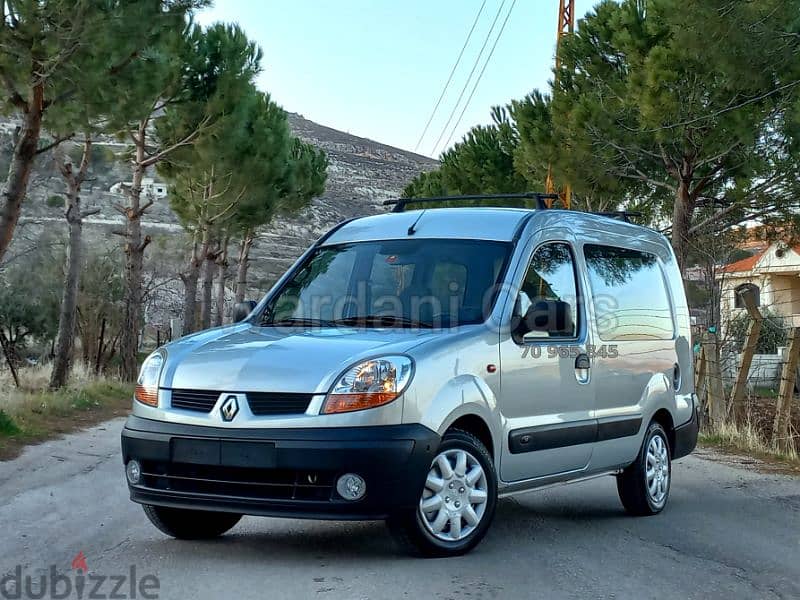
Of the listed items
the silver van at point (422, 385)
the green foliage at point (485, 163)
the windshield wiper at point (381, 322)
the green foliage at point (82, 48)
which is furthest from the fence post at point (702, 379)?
the green foliage at point (485, 163)

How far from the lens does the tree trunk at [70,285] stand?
851 inches

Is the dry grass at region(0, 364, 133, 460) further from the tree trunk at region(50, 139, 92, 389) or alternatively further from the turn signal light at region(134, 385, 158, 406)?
the turn signal light at region(134, 385, 158, 406)

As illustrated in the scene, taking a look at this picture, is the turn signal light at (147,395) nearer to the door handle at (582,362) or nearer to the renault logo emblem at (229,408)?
the renault logo emblem at (229,408)

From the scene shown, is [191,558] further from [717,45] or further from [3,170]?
[3,170]

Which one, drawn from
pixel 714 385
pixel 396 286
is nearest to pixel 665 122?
pixel 714 385

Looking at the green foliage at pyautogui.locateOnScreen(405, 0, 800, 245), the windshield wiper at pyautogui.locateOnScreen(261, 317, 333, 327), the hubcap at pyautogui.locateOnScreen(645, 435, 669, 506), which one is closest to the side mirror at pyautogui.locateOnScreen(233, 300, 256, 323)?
the windshield wiper at pyautogui.locateOnScreen(261, 317, 333, 327)

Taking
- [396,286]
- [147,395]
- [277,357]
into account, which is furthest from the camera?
[396,286]

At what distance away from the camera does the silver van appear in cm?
585

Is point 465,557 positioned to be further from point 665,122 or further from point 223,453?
point 665,122

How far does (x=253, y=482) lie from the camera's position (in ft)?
19.4

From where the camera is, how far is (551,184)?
25.5m

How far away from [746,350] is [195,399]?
9984 mm

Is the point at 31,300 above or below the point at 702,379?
above

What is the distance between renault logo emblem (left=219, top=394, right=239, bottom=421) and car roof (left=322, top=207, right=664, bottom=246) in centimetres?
205
